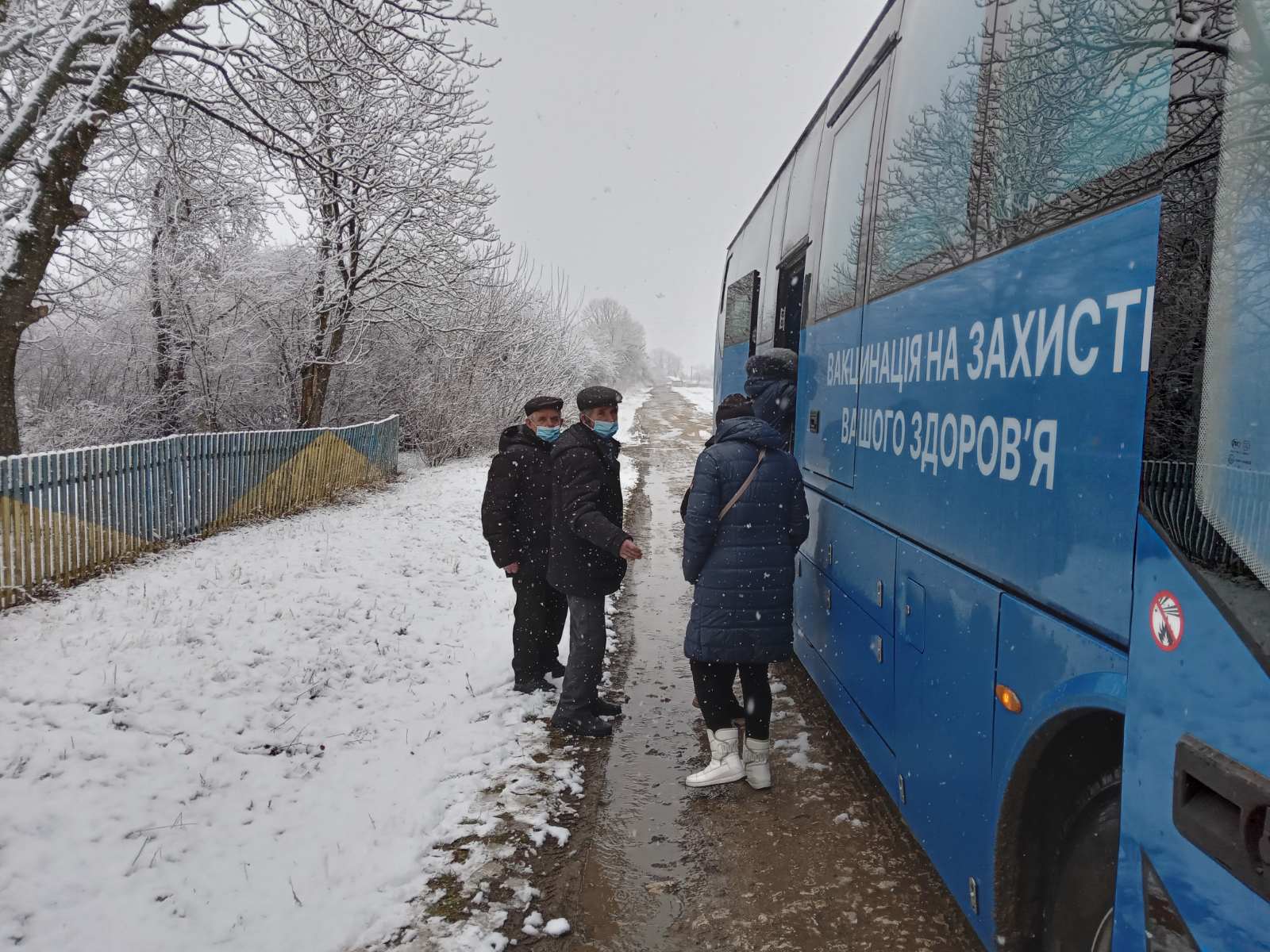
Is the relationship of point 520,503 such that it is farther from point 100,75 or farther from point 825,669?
point 100,75

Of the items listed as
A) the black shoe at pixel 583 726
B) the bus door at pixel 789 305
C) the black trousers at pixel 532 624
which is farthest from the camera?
the bus door at pixel 789 305

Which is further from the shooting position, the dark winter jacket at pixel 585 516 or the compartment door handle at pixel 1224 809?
the dark winter jacket at pixel 585 516

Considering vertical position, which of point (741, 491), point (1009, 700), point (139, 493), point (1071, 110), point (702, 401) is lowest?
point (139, 493)

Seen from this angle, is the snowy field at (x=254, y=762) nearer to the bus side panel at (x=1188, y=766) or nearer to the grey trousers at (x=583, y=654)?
the grey trousers at (x=583, y=654)

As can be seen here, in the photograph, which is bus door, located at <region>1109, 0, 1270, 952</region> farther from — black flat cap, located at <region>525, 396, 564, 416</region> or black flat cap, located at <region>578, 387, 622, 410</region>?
black flat cap, located at <region>525, 396, 564, 416</region>

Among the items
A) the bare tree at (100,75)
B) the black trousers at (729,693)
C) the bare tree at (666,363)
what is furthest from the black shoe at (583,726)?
the bare tree at (666,363)

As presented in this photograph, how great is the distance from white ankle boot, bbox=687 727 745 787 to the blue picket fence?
5743 mm

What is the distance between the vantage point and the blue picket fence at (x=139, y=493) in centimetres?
652

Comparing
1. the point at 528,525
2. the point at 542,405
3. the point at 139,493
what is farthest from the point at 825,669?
the point at 139,493

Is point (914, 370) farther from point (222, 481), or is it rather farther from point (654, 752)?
point (222, 481)

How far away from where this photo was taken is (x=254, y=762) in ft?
13.5

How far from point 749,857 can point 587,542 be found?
5.89 feet

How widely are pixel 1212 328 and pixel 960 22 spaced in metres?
1.79

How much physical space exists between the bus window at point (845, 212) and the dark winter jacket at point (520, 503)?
190cm
